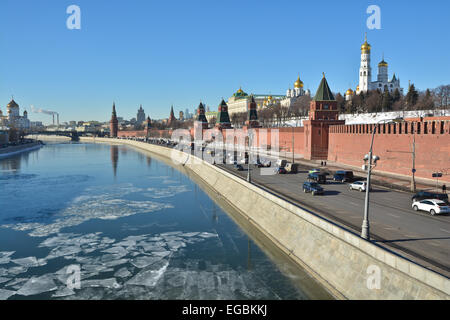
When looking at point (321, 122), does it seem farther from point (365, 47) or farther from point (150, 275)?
point (365, 47)

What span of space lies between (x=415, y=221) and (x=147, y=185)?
3406cm

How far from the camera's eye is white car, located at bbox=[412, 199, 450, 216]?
19938 millimetres

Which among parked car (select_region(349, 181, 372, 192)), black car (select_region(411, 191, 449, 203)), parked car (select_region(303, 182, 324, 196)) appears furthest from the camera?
parked car (select_region(349, 181, 372, 192))

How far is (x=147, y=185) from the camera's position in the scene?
45.9 meters

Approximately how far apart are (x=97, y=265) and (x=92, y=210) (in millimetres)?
13582

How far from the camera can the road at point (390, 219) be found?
14.4 m

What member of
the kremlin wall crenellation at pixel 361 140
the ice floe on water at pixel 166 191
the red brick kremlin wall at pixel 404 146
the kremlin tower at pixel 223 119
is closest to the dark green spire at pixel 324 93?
the kremlin wall crenellation at pixel 361 140

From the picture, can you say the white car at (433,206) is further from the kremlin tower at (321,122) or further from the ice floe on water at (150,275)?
the kremlin tower at (321,122)

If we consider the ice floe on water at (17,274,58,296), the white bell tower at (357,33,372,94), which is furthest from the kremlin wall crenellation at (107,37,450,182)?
the white bell tower at (357,33,372,94)

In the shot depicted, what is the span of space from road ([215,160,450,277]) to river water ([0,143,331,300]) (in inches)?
155

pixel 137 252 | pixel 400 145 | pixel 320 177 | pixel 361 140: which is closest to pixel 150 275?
pixel 137 252

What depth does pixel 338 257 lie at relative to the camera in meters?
15.8

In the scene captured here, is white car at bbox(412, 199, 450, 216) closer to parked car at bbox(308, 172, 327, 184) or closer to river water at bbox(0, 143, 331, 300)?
river water at bbox(0, 143, 331, 300)

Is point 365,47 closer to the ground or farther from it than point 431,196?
farther from it
